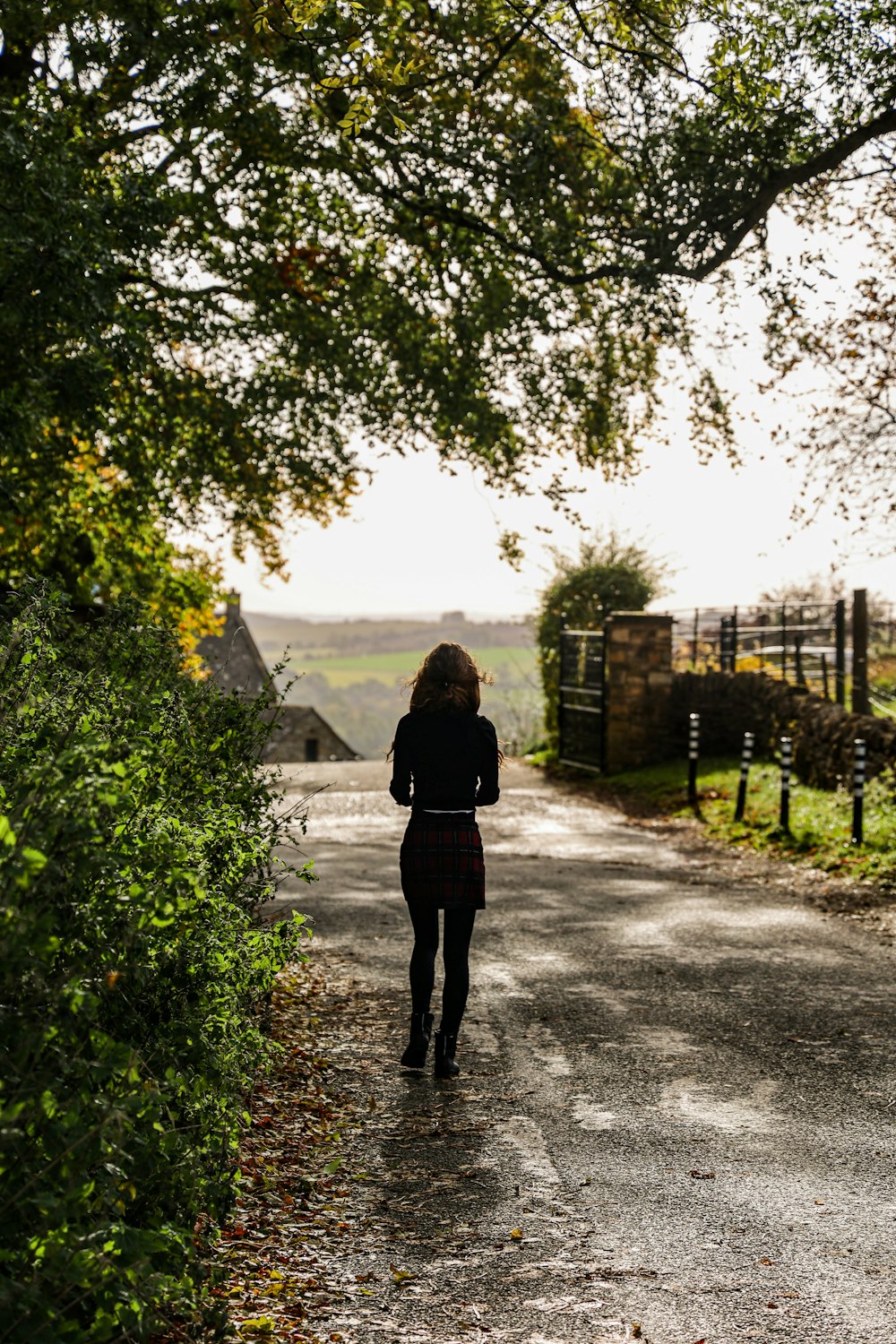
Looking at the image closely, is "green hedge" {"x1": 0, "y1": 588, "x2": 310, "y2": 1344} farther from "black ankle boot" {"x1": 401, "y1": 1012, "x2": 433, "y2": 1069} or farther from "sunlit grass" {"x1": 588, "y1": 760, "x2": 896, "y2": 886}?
"sunlit grass" {"x1": 588, "y1": 760, "x2": 896, "y2": 886}

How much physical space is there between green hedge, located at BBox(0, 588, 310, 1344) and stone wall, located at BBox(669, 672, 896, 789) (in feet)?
43.9

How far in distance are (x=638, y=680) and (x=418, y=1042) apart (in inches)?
677

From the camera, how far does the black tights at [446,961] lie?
630 cm

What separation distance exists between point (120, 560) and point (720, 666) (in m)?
11.0

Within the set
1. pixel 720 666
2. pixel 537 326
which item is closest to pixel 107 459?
pixel 537 326

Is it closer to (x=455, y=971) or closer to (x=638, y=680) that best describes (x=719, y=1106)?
(x=455, y=971)

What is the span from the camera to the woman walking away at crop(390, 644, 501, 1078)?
6.30 meters

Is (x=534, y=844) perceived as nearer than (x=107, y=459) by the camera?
Yes

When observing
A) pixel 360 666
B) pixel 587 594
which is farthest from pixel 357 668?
pixel 587 594

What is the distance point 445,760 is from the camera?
6.36 meters

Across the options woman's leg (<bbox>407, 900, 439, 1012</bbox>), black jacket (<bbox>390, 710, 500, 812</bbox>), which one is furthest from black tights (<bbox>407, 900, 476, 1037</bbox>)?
black jacket (<bbox>390, 710, 500, 812</bbox>)

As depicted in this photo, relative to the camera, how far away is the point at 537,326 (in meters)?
16.2

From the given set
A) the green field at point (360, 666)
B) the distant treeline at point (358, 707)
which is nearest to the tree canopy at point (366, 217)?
the distant treeline at point (358, 707)

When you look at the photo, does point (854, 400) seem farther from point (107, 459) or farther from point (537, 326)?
point (107, 459)
